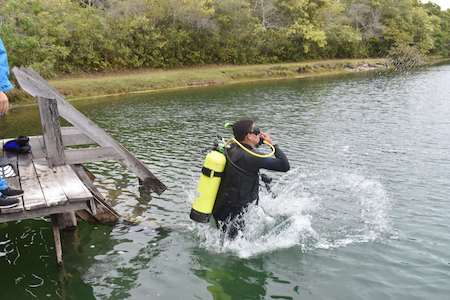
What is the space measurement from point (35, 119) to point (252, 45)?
4114 cm

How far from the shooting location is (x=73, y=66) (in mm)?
49781

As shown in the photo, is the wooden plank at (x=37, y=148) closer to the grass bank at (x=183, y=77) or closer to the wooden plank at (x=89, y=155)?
the wooden plank at (x=89, y=155)

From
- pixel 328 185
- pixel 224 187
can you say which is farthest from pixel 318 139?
pixel 224 187

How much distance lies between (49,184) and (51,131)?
Result: 184 cm

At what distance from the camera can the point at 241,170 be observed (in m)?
9.09

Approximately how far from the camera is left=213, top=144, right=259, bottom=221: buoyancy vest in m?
9.08

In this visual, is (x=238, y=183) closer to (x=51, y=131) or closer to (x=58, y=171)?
(x=58, y=171)

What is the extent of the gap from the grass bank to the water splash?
31.3 m

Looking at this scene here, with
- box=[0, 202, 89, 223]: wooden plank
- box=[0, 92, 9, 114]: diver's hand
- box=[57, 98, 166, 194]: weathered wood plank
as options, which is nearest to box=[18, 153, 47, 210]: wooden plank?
box=[0, 202, 89, 223]: wooden plank

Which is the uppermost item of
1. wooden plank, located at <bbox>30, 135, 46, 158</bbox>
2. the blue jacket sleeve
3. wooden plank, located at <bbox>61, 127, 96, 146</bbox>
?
the blue jacket sleeve

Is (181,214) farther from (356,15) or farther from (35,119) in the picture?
(356,15)

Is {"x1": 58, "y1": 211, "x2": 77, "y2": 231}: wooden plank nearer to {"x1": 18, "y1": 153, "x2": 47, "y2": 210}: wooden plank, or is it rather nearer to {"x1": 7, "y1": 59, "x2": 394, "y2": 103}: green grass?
{"x1": 18, "y1": 153, "x2": 47, "y2": 210}: wooden plank

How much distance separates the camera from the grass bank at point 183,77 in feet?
141

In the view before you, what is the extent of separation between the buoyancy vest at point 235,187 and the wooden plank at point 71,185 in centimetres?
255
